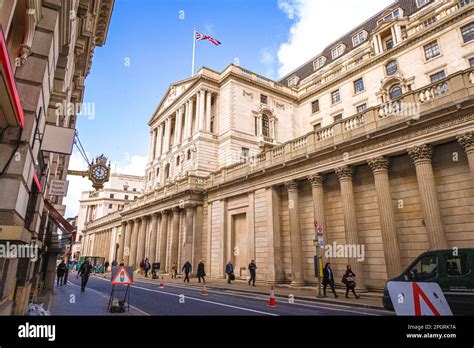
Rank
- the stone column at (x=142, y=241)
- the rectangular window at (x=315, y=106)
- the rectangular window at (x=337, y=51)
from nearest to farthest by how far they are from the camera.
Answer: the rectangular window at (x=315, y=106) < the rectangular window at (x=337, y=51) < the stone column at (x=142, y=241)

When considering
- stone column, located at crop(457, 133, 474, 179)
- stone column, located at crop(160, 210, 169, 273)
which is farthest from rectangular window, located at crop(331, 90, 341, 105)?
stone column, located at crop(160, 210, 169, 273)

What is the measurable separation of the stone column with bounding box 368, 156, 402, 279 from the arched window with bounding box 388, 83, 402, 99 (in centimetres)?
1801

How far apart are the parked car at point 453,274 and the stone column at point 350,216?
6.47 metres

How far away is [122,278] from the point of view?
1048 cm

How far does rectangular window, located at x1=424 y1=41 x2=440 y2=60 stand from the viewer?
27331 mm

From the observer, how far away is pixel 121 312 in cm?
1000

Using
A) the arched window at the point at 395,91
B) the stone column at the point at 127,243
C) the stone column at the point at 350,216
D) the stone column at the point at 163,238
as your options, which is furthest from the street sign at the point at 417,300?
the stone column at the point at 127,243

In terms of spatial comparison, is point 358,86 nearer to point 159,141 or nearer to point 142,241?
point 159,141

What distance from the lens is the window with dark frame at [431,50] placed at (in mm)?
27312

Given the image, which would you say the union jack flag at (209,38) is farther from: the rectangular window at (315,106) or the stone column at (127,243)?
the stone column at (127,243)

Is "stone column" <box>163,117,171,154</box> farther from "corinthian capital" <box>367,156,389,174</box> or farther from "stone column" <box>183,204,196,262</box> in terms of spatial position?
"corinthian capital" <box>367,156,389,174</box>

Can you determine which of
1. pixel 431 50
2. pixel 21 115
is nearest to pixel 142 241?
pixel 21 115
